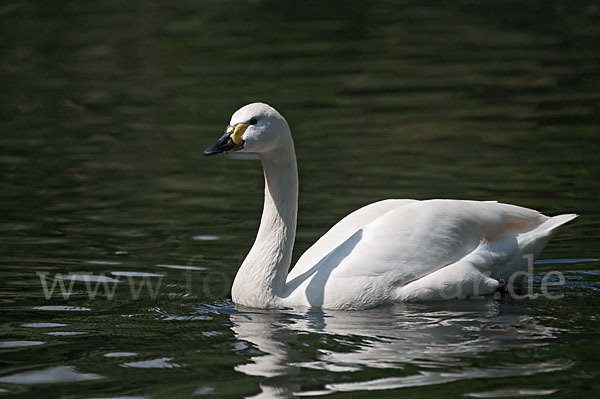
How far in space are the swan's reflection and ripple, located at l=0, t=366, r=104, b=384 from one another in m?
1.01

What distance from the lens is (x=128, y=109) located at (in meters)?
17.1

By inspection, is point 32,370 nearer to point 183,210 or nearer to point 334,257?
point 334,257

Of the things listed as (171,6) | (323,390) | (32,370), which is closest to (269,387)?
(323,390)

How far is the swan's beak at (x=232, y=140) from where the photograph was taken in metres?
8.34

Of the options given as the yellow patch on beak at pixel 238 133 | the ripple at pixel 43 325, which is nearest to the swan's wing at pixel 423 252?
the yellow patch on beak at pixel 238 133

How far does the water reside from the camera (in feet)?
24.0

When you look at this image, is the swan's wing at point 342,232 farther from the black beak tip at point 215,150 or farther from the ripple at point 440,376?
the ripple at point 440,376

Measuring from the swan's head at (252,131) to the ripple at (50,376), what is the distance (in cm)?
195

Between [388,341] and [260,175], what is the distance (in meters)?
6.03

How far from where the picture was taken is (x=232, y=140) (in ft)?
27.5

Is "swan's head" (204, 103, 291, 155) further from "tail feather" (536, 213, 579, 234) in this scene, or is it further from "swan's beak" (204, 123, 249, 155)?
"tail feather" (536, 213, 579, 234)

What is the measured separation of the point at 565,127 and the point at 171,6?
12.7m

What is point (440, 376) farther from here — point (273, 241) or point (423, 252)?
point (273, 241)

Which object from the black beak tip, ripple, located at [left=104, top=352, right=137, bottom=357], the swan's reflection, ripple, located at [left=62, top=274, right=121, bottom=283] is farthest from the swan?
ripple, located at [left=104, top=352, right=137, bottom=357]
